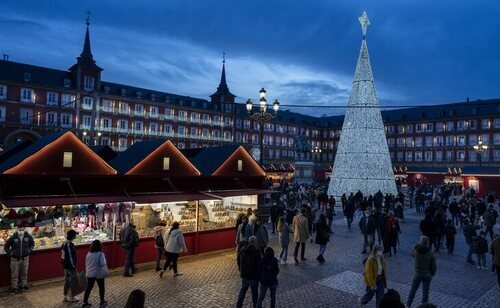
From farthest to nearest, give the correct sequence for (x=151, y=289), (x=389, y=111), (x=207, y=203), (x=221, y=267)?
(x=389, y=111)
(x=207, y=203)
(x=221, y=267)
(x=151, y=289)

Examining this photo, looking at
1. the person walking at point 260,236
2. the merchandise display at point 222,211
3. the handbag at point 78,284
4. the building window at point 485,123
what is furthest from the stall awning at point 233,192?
the building window at point 485,123

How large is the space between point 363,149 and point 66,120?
45.0 m

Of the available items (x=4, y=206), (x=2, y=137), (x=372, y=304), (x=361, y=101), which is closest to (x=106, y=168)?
(x=4, y=206)

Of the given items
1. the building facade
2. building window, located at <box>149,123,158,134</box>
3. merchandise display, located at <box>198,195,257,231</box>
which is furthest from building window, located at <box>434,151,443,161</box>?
merchandise display, located at <box>198,195,257,231</box>

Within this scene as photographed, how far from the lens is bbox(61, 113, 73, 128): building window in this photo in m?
56.3

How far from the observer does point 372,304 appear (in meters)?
10.3

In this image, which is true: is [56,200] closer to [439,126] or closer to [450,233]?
[450,233]

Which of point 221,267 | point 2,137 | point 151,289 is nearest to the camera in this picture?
point 151,289

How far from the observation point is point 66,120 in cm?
5678

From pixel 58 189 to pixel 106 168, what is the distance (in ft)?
5.83

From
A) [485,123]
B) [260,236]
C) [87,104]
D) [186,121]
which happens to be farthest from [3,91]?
[485,123]

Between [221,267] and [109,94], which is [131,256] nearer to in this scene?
[221,267]

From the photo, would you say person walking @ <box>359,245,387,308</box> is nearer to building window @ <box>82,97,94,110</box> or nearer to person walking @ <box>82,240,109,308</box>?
person walking @ <box>82,240,109,308</box>

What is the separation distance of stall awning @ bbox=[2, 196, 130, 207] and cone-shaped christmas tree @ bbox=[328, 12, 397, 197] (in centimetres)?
2145
